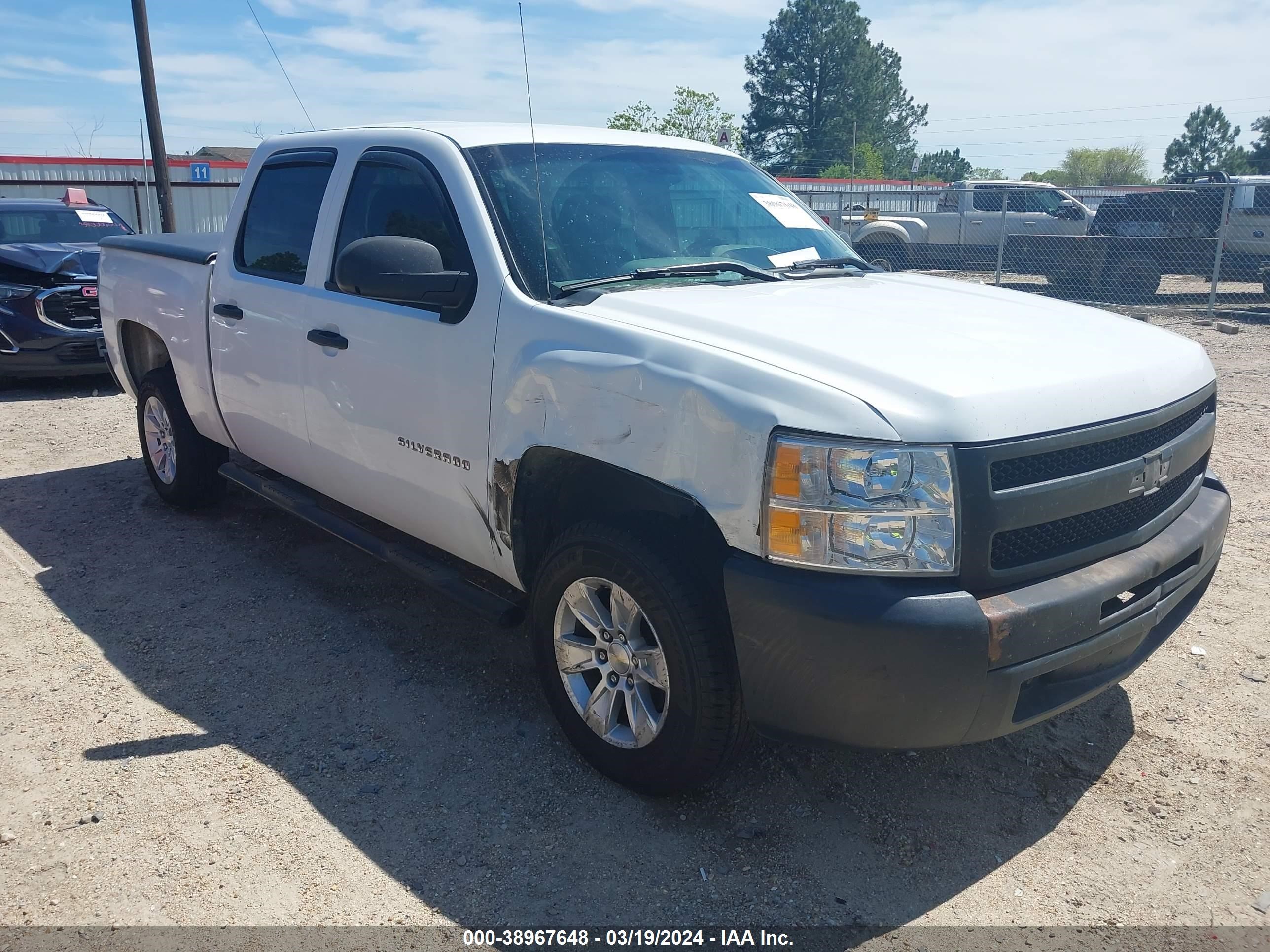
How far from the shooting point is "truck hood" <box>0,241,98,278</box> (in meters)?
9.57

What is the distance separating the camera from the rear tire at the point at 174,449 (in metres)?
5.62

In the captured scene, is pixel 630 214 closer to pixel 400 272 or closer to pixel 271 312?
pixel 400 272

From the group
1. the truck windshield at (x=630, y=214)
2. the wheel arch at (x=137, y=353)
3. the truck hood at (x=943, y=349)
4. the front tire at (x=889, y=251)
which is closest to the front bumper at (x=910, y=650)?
the truck hood at (x=943, y=349)

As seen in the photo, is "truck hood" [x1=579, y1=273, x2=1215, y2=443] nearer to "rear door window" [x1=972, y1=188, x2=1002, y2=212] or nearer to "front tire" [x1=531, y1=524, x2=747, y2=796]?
"front tire" [x1=531, y1=524, x2=747, y2=796]

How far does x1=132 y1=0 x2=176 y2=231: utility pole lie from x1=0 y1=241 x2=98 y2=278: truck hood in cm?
779

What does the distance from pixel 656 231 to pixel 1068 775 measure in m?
2.32

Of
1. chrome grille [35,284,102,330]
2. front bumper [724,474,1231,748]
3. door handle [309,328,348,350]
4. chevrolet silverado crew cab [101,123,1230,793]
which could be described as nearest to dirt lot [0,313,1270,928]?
chevrolet silverado crew cab [101,123,1230,793]

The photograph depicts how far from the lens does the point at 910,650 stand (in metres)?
2.44

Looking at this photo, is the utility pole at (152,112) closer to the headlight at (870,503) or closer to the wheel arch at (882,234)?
the wheel arch at (882,234)

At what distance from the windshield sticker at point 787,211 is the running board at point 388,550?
6.29 ft

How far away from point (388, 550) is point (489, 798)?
3.97 feet

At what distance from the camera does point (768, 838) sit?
300 cm

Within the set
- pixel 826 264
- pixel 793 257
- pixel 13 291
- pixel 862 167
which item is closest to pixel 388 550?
pixel 793 257

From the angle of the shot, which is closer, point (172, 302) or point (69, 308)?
point (172, 302)
